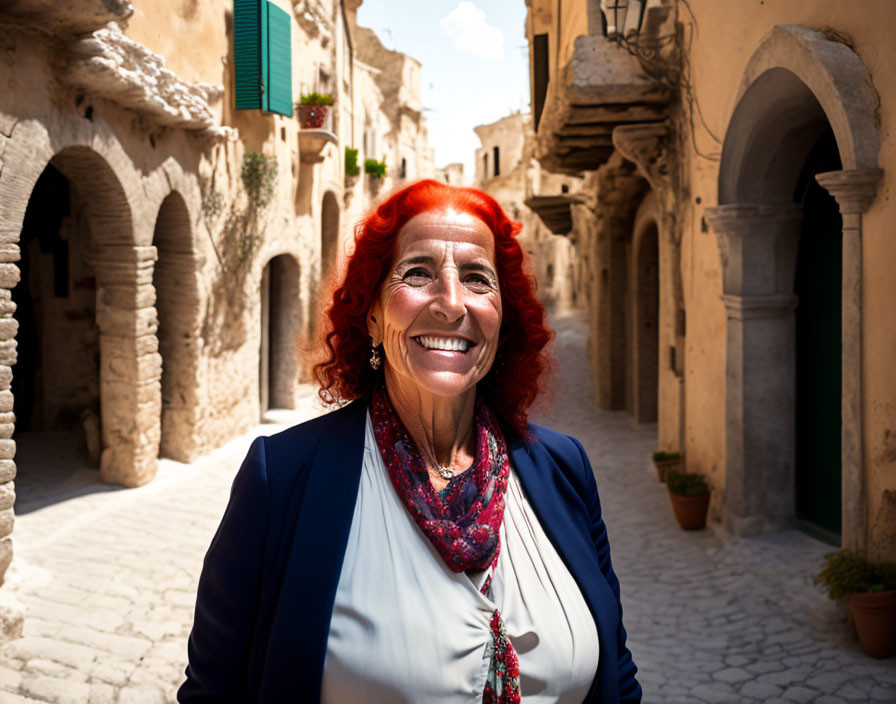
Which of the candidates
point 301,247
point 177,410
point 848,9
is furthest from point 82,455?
point 848,9

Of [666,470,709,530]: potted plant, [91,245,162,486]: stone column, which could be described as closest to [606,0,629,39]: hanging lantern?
[666,470,709,530]: potted plant

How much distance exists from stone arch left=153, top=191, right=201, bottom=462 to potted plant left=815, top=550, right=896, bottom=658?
24.3 ft

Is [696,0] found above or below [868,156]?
above

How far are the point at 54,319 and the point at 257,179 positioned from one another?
322 centimetres

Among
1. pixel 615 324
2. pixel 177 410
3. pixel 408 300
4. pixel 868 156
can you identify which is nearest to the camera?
pixel 408 300

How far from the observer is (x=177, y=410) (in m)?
10.2

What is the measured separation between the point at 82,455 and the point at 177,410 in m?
1.15

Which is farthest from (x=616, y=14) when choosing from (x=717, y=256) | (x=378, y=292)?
(x=378, y=292)

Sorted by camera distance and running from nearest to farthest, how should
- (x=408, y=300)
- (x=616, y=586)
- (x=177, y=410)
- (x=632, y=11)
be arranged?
(x=408, y=300) → (x=616, y=586) → (x=632, y=11) → (x=177, y=410)

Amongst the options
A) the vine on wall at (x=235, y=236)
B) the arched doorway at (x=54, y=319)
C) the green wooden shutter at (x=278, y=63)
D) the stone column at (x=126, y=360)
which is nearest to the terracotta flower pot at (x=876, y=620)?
the stone column at (x=126, y=360)

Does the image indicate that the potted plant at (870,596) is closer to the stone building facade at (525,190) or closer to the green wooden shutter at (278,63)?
the green wooden shutter at (278,63)

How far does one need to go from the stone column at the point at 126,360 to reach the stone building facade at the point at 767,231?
15.6 ft

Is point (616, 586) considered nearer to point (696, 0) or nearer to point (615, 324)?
point (696, 0)

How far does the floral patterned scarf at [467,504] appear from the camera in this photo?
183cm
